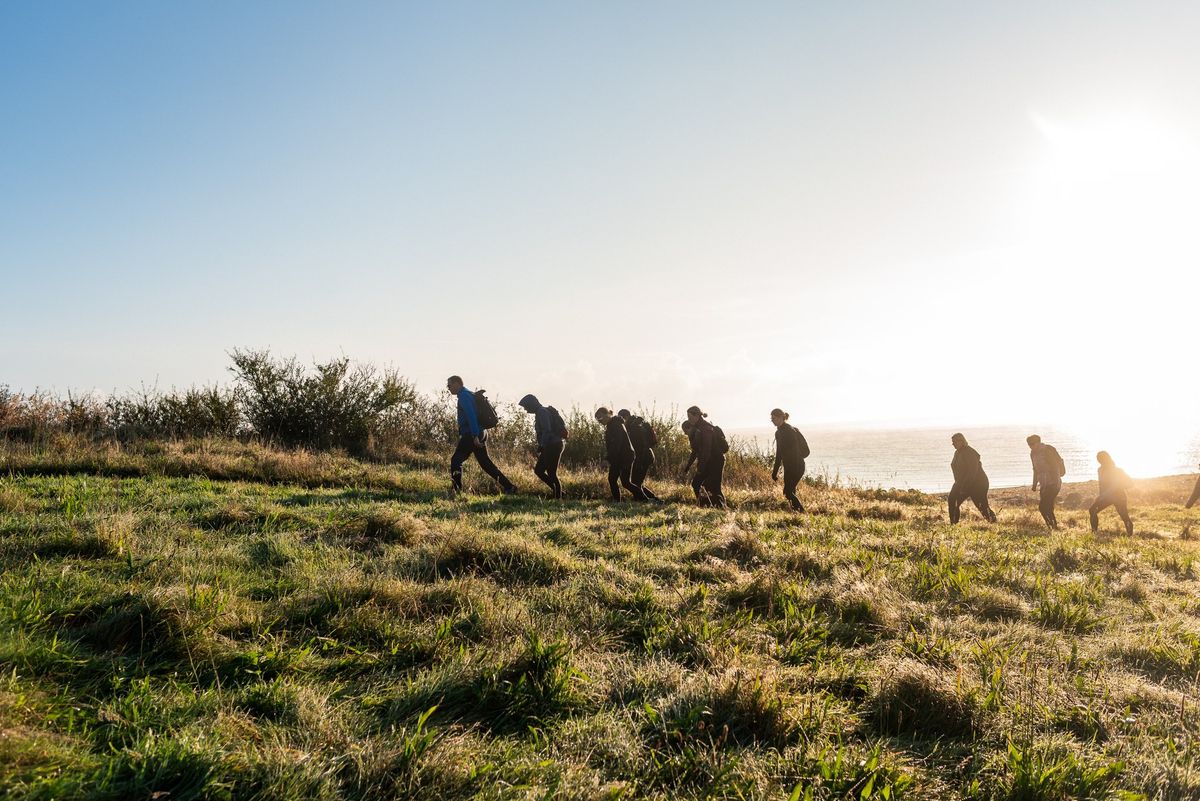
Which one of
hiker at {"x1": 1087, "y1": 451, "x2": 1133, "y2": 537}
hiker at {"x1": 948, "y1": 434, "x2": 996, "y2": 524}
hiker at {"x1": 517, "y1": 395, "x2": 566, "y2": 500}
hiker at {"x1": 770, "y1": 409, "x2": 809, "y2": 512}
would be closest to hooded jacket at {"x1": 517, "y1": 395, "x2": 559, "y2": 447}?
hiker at {"x1": 517, "y1": 395, "x2": 566, "y2": 500}

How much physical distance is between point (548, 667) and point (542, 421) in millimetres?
8960

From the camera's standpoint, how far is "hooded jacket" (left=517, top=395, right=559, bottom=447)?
1227 centimetres

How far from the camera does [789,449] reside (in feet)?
42.8

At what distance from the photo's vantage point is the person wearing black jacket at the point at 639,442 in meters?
13.7

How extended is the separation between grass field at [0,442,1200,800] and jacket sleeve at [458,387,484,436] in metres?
4.20

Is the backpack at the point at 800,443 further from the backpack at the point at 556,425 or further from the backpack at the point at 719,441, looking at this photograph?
the backpack at the point at 556,425

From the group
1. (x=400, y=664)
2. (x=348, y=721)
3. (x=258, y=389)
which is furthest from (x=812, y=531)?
(x=258, y=389)

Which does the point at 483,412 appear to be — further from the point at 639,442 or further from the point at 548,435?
the point at 639,442

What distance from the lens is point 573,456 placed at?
21.6 m

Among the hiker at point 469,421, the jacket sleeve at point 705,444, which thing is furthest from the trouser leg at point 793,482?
the hiker at point 469,421

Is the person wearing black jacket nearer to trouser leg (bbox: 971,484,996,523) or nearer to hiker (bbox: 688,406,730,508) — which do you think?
hiker (bbox: 688,406,730,508)

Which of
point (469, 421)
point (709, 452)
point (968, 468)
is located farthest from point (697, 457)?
point (968, 468)

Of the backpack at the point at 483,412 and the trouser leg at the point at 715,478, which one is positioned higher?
the backpack at the point at 483,412

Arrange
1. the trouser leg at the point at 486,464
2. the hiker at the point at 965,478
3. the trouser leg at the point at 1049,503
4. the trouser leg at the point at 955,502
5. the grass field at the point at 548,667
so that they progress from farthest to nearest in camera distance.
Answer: the trouser leg at the point at 1049,503 → the hiker at the point at 965,478 → the trouser leg at the point at 955,502 → the trouser leg at the point at 486,464 → the grass field at the point at 548,667
